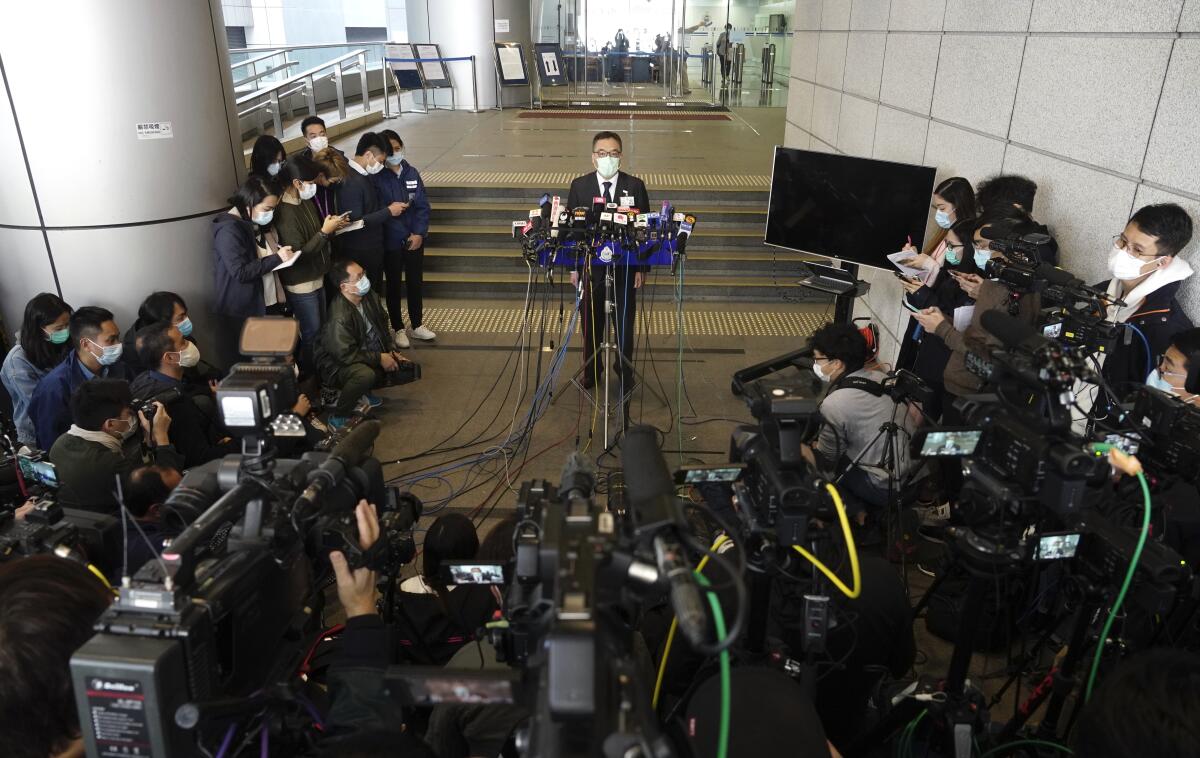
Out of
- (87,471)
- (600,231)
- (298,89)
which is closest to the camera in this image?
(87,471)

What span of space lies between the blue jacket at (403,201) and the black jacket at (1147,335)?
4.50 meters

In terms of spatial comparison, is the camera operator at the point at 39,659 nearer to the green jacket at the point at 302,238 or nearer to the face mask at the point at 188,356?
the face mask at the point at 188,356

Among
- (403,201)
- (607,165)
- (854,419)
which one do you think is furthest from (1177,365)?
(403,201)

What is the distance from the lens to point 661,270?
7.41m

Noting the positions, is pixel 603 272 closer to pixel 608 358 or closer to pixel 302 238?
pixel 608 358

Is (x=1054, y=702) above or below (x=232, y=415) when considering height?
below

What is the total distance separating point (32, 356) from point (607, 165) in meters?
3.16

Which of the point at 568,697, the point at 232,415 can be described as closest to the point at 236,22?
the point at 232,415

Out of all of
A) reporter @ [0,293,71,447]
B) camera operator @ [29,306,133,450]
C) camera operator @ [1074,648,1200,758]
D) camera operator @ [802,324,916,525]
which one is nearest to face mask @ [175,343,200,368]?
camera operator @ [29,306,133,450]

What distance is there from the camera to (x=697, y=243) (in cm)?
776

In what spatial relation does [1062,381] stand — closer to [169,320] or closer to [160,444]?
[160,444]

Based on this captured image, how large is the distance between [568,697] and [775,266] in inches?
272

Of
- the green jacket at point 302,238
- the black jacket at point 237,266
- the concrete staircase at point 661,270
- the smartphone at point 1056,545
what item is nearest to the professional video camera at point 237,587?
the smartphone at point 1056,545

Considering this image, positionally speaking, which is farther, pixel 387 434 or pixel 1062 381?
pixel 387 434
